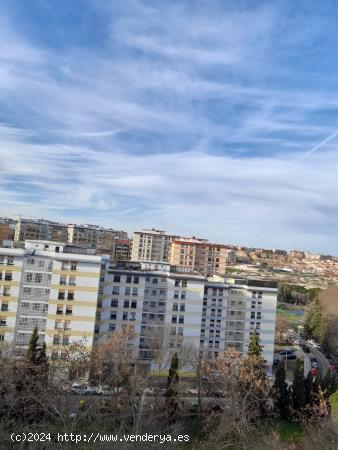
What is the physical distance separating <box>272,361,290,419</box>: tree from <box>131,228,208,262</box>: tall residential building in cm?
5228

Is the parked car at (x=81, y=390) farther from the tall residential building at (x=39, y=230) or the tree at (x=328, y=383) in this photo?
the tall residential building at (x=39, y=230)

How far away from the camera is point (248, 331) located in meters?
31.9

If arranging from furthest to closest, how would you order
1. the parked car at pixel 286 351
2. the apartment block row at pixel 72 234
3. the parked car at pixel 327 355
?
the apartment block row at pixel 72 234 < the parked car at pixel 327 355 < the parked car at pixel 286 351

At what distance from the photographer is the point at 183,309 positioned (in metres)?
29.9

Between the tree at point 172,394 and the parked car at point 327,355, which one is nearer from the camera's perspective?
the tree at point 172,394

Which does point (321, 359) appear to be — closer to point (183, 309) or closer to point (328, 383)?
point (328, 383)

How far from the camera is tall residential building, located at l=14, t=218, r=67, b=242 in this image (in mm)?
72250

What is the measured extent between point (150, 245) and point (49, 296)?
51988mm

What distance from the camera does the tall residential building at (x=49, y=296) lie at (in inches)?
956

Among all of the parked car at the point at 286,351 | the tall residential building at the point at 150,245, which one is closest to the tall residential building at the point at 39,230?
the tall residential building at the point at 150,245

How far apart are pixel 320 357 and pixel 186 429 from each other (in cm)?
2472

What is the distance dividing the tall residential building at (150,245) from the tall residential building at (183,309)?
42523 millimetres

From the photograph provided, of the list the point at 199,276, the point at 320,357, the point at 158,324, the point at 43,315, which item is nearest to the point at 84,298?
the point at 43,315

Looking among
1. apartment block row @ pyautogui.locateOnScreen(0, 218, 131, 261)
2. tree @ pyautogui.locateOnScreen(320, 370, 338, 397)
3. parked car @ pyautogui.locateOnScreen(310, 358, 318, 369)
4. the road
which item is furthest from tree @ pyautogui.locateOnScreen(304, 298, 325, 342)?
apartment block row @ pyautogui.locateOnScreen(0, 218, 131, 261)
